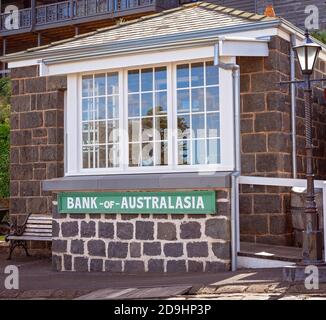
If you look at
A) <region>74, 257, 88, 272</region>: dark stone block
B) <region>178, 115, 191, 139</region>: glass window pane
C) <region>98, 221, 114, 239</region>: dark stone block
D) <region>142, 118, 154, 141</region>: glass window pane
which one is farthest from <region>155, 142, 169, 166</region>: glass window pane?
<region>74, 257, 88, 272</region>: dark stone block

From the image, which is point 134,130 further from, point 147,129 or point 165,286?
point 165,286

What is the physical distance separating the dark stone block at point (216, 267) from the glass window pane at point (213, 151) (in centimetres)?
161

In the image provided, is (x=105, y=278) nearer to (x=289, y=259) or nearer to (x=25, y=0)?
(x=289, y=259)

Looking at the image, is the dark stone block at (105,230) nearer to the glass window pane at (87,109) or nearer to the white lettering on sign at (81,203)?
the white lettering on sign at (81,203)

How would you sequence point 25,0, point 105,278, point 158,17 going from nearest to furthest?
point 105,278
point 158,17
point 25,0

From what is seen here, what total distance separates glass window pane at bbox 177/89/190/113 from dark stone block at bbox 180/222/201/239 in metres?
1.85

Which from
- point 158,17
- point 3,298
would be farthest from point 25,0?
point 3,298

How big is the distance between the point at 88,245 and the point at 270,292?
381 centimetres

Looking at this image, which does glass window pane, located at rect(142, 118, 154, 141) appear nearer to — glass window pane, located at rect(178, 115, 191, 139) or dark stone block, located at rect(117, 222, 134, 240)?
glass window pane, located at rect(178, 115, 191, 139)

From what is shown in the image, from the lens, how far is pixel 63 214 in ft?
36.2

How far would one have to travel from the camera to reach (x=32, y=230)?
12.7 m

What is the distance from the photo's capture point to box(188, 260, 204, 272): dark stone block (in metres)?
9.83

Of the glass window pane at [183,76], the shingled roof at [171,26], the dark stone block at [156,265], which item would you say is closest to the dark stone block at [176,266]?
the dark stone block at [156,265]

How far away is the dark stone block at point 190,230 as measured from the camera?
9.86 metres
